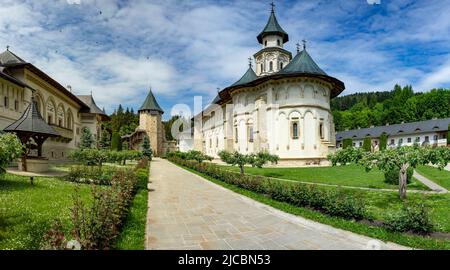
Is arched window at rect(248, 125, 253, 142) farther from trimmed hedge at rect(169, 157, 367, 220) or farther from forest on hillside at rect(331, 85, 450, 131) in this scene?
forest on hillside at rect(331, 85, 450, 131)

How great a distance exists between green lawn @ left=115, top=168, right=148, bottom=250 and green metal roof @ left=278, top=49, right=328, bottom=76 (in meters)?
22.6

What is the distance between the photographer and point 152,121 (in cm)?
6309

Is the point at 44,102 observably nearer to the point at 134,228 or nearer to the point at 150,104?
the point at 134,228

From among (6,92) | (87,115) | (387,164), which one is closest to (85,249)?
(387,164)


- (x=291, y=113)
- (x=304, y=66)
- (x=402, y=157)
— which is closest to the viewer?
(x=402, y=157)

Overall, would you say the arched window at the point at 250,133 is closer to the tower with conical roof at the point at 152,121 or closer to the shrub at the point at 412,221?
the shrub at the point at 412,221

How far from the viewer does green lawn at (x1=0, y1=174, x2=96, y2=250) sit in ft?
17.3

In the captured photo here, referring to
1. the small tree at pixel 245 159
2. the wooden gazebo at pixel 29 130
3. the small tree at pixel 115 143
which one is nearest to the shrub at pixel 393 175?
the small tree at pixel 245 159

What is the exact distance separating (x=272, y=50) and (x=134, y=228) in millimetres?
36813

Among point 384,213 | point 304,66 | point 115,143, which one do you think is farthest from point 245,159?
point 115,143

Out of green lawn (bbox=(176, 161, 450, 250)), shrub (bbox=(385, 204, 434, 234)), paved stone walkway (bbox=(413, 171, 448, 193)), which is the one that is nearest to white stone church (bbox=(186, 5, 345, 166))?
paved stone walkway (bbox=(413, 171, 448, 193))

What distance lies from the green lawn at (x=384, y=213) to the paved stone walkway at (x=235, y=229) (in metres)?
0.30
